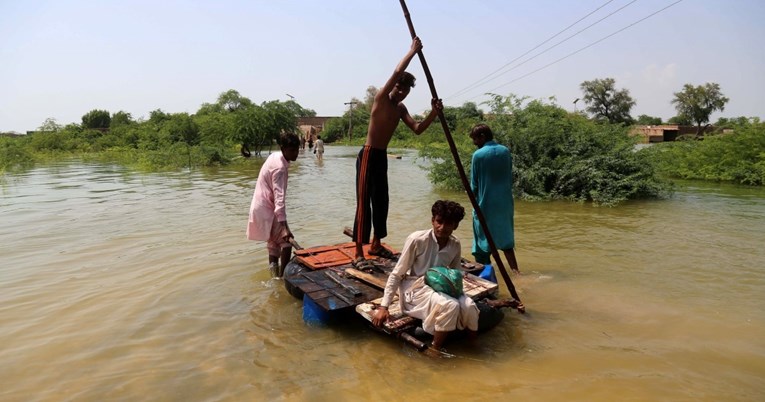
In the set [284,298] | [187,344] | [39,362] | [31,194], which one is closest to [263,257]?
[284,298]

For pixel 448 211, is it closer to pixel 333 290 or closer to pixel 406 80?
pixel 333 290

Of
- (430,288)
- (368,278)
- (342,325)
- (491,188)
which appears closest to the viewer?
(430,288)

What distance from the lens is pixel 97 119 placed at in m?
54.3

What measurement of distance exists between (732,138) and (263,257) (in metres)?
15.5

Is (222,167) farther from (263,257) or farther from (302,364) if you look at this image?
(302,364)

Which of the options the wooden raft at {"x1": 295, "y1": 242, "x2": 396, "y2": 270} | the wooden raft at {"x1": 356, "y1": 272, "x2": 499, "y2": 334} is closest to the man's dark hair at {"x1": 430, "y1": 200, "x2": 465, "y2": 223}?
the wooden raft at {"x1": 356, "y1": 272, "x2": 499, "y2": 334}

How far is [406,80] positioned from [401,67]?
1.04 feet

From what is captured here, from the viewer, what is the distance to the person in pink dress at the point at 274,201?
16.6ft

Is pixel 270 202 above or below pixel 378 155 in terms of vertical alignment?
below

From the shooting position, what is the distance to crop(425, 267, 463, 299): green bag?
338cm

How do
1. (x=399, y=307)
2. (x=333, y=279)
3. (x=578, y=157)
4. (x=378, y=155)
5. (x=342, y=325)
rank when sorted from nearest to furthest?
(x=399, y=307)
(x=342, y=325)
(x=333, y=279)
(x=378, y=155)
(x=578, y=157)

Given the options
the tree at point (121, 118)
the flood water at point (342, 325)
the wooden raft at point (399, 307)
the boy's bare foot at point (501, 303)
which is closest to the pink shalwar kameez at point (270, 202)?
the flood water at point (342, 325)

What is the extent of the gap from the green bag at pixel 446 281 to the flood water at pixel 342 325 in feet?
1.72

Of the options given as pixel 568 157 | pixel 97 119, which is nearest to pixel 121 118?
pixel 97 119
